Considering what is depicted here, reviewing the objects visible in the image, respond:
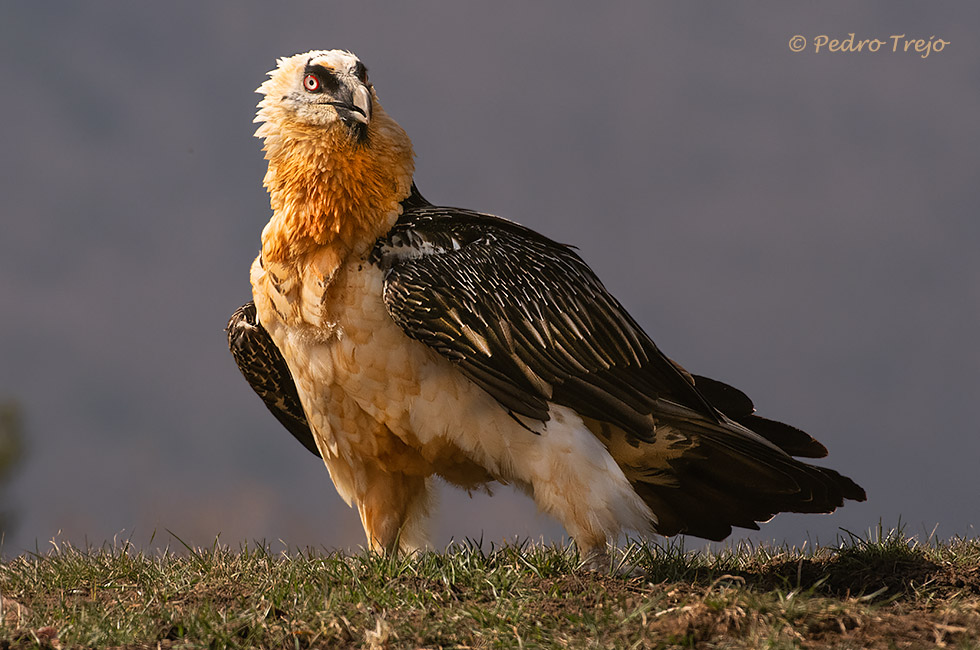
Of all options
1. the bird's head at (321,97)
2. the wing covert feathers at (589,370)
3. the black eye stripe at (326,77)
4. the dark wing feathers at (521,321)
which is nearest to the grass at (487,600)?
the wing covert feathers at (589,370)

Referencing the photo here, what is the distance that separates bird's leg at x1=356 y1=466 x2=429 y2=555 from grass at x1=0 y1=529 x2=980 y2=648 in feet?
2.10

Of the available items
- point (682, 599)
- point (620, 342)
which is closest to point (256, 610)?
point (682, 599)

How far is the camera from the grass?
5082 mm

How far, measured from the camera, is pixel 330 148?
6.76 m

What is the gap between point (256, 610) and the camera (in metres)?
5.58

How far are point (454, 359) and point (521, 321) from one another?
22.3 inches

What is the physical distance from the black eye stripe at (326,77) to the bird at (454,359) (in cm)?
1

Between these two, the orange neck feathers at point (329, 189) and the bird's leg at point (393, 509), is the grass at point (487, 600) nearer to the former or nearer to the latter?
the bird's leg at point (393, 509)

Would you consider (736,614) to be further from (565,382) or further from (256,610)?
(256,610)

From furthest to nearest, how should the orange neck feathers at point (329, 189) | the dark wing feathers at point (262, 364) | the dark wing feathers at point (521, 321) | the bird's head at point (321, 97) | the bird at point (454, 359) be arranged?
the dark wing feathers at point (262, 364), the bird's head at point (321, 97), the orange neck feathers at point (329, 189), the bird at point (454, 359), the dark wing feathers at point (521, 321)

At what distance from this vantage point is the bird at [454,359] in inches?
255

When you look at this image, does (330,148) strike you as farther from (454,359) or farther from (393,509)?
(393,509)

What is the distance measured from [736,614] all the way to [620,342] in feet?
7.69

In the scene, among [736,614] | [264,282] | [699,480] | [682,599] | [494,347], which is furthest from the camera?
[699,480]
